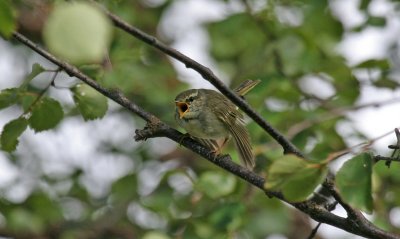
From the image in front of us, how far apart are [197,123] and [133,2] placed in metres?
3.11

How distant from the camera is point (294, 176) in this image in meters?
1.54

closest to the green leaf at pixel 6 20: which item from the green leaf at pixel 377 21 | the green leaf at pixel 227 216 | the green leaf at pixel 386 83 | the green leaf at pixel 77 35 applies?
the green leaf at pixel 77 35

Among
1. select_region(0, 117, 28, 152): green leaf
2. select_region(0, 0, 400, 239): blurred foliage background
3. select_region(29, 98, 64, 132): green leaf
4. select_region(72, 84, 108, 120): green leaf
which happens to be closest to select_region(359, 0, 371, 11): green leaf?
select_region(0, 0, 400, 239): blurred foliage background

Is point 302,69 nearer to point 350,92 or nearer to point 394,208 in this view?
point 350,92

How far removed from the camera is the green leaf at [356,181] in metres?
1.62

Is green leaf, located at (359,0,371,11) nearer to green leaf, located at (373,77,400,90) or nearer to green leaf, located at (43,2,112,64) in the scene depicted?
green leaf, located at (373,77,400,90)

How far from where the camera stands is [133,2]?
21.4 feet

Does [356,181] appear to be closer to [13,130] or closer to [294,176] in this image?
[294,176]

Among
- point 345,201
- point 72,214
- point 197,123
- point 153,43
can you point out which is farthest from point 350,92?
point 72,214

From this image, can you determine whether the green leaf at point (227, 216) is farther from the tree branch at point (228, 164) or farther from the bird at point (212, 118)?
the tree branch at point (228, 164)

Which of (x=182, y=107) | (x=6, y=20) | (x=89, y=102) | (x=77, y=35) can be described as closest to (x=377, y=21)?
(x=182, y=107)

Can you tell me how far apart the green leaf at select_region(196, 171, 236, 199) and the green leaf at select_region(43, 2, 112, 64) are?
7.40ft

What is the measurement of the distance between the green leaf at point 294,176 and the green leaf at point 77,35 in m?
0.61

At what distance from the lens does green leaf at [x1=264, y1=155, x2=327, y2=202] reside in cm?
153
